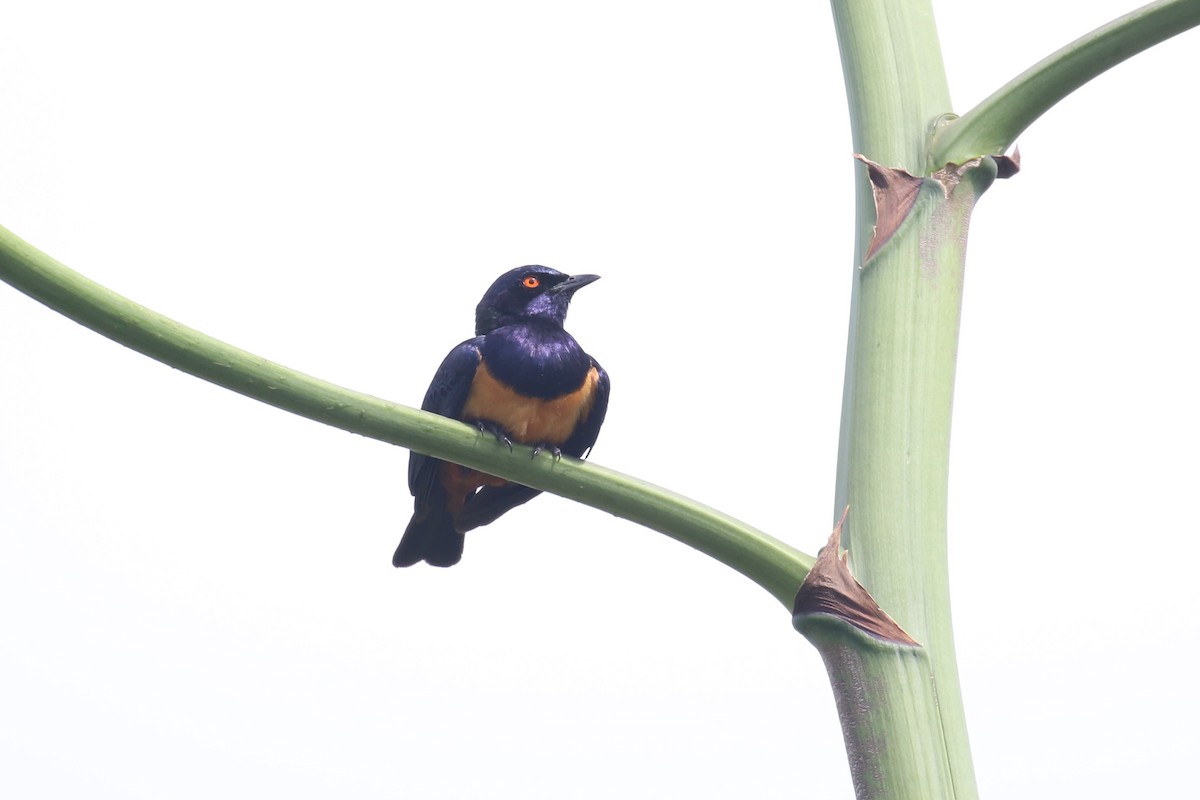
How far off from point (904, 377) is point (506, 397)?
10.5 ft

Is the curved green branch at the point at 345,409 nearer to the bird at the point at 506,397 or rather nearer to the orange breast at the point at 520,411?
the bird at the point at 506,397

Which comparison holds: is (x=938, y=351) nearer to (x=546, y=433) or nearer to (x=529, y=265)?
(x=546, y=433)

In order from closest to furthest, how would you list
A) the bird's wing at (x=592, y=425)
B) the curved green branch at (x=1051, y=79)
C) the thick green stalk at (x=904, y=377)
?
the thick green stalk at (x=904, y=377) < the curved green branch at (x=1051, y=79) < the bird's wing at (x=592, y=425)

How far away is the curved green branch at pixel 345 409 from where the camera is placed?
196cm

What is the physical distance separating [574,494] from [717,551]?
0.26m

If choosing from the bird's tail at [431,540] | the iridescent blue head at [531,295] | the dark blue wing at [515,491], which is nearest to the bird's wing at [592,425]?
the dark blue wing at [515,491]

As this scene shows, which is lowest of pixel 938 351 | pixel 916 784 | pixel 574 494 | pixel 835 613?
pixel 916 784

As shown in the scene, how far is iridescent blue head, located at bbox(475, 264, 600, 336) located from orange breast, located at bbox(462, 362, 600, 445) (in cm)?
65

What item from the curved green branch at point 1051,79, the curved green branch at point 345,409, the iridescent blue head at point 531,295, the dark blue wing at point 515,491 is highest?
the iridescent blue head at point 531,295

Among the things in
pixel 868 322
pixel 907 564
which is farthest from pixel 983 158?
pixel 907 564

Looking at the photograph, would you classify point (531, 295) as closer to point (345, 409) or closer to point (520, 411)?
point (520, 411)

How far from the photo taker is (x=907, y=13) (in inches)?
94.5

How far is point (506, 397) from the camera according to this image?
5.18 metres

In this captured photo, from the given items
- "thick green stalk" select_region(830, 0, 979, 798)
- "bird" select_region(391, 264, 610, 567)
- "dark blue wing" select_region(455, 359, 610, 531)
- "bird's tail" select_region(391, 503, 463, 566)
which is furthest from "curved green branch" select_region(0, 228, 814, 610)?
"bird's tail" select_region(391, 503, 463, 566)
